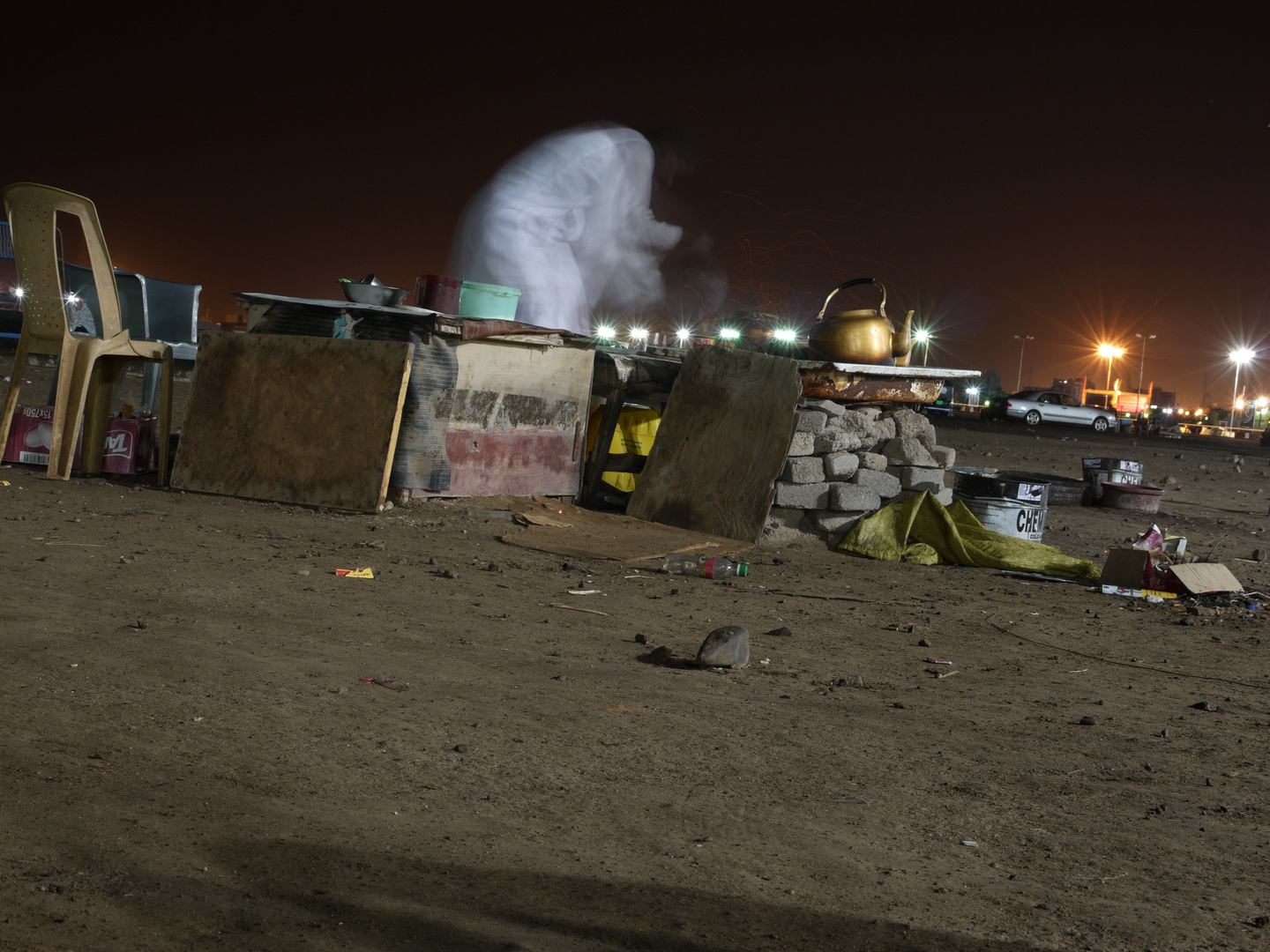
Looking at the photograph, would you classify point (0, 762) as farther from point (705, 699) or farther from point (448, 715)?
point (705, 699)

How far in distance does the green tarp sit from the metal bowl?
10.7 feet

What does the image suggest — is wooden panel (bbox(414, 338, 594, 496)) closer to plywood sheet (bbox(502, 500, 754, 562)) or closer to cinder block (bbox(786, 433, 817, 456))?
plywood sheet (bbox(502, 500, 754, 562))

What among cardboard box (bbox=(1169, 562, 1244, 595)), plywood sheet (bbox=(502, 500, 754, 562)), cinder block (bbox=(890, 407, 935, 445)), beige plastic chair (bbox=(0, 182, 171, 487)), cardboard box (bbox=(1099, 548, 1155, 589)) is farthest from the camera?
cinder block (bbox=(890, 407, 935, 445))

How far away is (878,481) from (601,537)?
1952mm

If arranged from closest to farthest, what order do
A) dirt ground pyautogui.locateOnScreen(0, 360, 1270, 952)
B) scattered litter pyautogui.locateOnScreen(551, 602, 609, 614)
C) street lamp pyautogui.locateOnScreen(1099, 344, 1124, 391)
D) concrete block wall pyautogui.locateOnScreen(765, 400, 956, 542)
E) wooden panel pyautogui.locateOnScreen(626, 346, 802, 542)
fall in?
dirt ground pyautogui.locateOnScreen(0, 360, 1270, 952), scattered litter pyautogui.locateOnScreen(551, 602, 609, 614), wooden panel pyautogui.locateOnScreen(626, 346, 802, 542), concrete block wall pyautogui.locateOnScreen(765, 400, 956, 542), street lamp pyautogui.locateOnScreen(1099, 344, 1124, 391)

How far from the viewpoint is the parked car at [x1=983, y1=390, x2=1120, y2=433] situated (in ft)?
101

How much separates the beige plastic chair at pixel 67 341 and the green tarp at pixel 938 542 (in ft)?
15.2

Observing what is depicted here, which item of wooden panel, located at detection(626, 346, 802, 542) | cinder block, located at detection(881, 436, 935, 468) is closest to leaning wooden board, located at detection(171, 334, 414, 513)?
wooden panel, located at detection(626, 346, 802, 542)

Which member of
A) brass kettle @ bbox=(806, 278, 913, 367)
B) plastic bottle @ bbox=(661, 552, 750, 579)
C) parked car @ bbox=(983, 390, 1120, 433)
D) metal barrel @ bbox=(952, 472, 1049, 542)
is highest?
parked car @ bbox=(983, 390, 1120, 433)

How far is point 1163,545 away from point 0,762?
20.8ft

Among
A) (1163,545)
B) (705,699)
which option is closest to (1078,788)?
(705,699)

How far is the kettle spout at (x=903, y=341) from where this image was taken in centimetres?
743

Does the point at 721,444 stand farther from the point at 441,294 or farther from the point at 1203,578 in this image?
the point at 1203,578

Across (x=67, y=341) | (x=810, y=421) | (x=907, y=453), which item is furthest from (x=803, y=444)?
(x=67, y=341)
